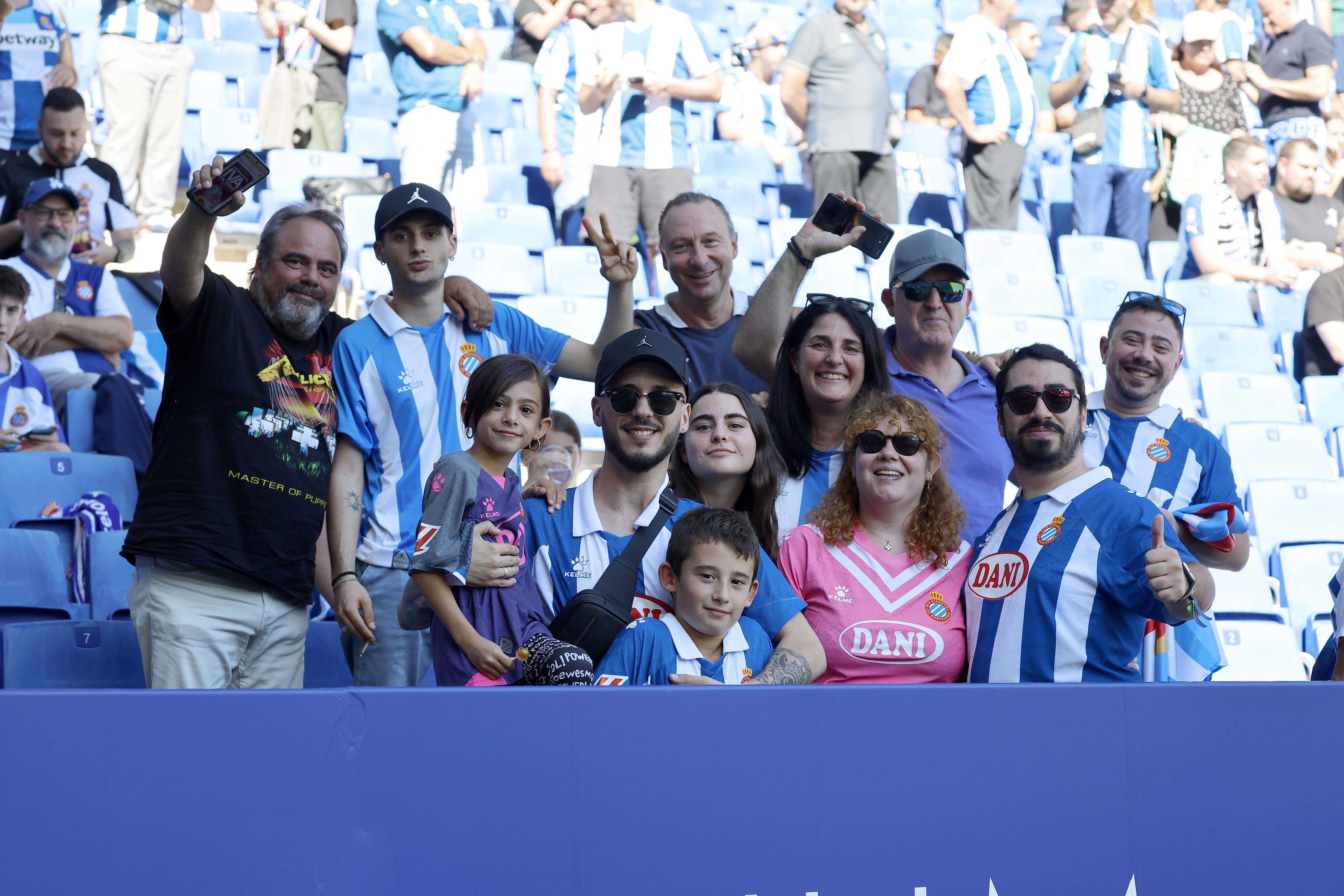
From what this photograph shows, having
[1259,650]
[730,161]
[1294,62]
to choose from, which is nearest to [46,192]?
[730,161]

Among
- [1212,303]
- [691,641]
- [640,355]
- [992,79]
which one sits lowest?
[691,641]

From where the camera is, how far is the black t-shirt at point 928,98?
7.73m

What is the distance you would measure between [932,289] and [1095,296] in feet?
13.0

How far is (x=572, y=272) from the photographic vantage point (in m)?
6.14

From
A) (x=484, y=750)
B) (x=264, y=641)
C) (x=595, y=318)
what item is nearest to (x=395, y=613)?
(x=264, y=641)

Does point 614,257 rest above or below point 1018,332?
above

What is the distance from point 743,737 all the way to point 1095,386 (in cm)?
470

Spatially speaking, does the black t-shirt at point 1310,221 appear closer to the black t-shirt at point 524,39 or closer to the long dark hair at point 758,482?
the black t-shirt at point 524,39

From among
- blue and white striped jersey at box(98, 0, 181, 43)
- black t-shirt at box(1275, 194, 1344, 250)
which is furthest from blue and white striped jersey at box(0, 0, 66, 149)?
black t-shirt at box(1275, 194, 1344, 250)

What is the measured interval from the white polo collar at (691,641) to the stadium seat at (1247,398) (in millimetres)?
4376

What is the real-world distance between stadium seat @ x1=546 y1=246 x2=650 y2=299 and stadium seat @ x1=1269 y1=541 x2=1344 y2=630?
311 cm

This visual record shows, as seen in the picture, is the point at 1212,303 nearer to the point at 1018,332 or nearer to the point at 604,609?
the point at 1018,332

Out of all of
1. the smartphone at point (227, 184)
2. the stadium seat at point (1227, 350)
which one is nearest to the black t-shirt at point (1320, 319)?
the stadium seat at point (1227, 350)

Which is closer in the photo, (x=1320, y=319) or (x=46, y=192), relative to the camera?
(x=46, y=192)
